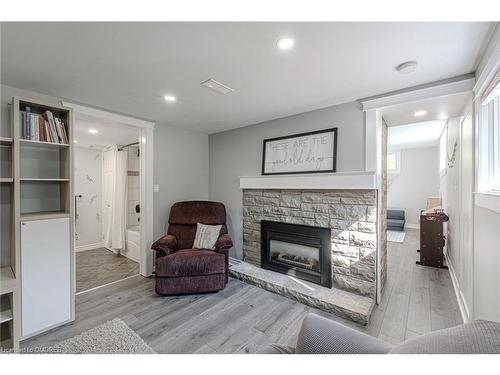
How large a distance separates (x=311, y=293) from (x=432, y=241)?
2.43 meters

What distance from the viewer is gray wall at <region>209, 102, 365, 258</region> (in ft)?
7.72

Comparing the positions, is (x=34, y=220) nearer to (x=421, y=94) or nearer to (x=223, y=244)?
(x=223, y=244)

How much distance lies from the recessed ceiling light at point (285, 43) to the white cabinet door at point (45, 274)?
2295mm

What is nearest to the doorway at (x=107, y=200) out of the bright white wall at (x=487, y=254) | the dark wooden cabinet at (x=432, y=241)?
the bright white wall at (x=487, y=254)

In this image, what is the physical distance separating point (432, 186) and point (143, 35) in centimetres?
732

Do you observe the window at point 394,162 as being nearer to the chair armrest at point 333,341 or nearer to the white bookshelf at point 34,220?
the chair armrest at point 333,341

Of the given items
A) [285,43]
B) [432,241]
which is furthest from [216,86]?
[432,241]

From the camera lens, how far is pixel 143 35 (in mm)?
1295

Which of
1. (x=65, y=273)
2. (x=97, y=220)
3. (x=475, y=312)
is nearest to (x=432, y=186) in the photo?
(x=475, y=312)

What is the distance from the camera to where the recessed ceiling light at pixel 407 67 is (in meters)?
1.59

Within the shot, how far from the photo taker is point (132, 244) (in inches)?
148

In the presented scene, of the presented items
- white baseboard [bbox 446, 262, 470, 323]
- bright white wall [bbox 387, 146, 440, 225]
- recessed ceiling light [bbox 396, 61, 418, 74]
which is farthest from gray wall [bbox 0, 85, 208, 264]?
bright white wall [bbox 387, 146, 440, 225]
